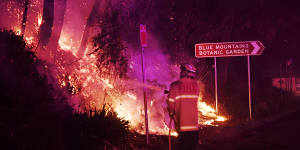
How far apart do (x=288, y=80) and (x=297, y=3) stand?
6366mm

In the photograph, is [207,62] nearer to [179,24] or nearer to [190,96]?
[179,24]

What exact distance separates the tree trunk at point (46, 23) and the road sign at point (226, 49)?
5361mm

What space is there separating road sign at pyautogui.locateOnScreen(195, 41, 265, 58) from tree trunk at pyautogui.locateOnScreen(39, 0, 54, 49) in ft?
17.6

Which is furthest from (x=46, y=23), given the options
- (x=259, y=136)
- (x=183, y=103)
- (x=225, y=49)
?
(x=259, y=136)

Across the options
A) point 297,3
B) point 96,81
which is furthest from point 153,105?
point 297,3

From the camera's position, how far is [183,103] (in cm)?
580

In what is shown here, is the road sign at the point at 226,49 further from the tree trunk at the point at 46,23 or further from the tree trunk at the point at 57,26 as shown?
the tree trunk at the point at 46,23

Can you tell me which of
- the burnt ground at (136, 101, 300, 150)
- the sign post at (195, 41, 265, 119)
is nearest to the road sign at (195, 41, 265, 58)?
the sign post at (195, 41, 265, 119)

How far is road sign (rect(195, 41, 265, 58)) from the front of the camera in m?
11.7

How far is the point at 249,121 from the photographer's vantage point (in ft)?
39.4

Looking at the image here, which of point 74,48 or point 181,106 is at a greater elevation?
point 74,48

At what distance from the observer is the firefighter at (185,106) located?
19.0 feet

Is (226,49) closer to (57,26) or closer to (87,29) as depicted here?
(87,29)

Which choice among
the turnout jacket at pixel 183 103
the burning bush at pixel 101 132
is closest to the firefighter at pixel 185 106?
the turnout jacket at pixel 183 103
